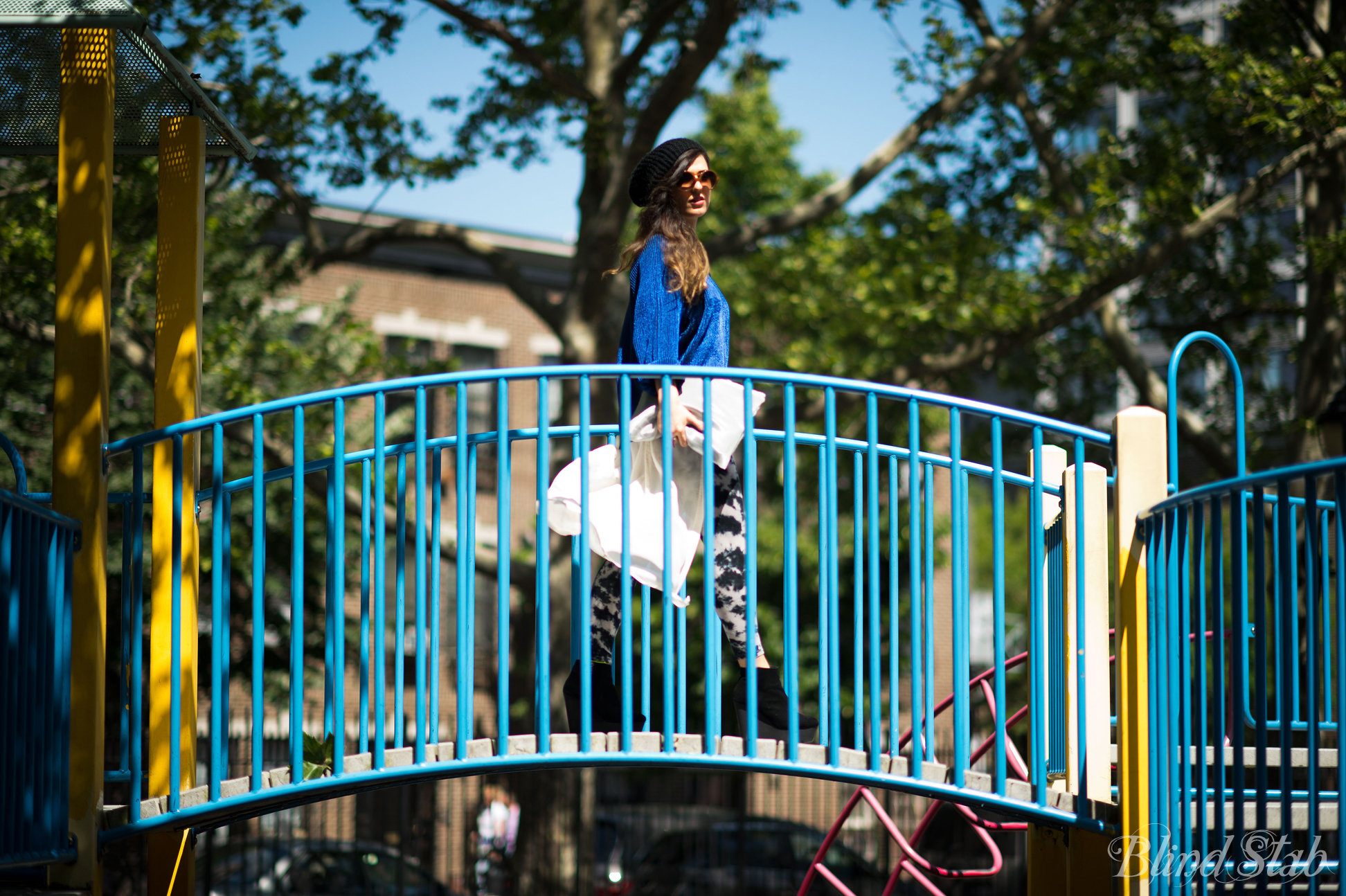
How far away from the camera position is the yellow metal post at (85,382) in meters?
4.08

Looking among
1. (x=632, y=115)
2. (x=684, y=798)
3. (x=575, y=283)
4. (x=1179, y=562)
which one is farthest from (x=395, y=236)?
(x=684, y=798)

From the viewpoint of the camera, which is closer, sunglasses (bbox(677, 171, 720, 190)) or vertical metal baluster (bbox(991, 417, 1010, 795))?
vertical metal baluster (bbox(991, 417, 1010, 795))

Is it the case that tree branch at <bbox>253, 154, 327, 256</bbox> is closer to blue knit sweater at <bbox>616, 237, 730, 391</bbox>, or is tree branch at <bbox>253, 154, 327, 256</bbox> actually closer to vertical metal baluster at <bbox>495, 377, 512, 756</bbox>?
blue knit sweater at <bbox>616, 237, 730, 391</bbox>

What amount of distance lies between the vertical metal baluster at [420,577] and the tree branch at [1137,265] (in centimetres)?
835

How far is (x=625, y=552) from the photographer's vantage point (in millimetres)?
4004

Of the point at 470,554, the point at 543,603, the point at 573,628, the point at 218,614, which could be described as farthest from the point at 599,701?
the point at 218,614

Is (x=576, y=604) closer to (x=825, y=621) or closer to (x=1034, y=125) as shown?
(x=825, y=621)

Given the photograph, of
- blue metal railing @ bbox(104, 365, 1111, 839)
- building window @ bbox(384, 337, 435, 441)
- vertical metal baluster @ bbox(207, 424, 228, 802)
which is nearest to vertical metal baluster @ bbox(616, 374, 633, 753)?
blue metal railing @ bbox(104, 365, 1111, 839)

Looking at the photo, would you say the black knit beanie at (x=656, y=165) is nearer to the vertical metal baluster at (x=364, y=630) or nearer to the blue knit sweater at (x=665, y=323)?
the blue knit sweater at (x=665, y=323)

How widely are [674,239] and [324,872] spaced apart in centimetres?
1044

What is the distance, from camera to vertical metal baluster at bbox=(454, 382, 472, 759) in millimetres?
3877

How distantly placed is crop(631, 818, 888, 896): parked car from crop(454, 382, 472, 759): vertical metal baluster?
11487 mm

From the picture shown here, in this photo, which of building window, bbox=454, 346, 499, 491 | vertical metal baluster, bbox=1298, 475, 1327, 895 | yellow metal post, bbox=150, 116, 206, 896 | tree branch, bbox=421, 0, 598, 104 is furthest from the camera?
building window, bbox=454, 346, 499, 491

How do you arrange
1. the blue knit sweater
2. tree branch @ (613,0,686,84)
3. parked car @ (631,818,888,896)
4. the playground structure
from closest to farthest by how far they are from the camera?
the playground structure, the blue knit sweater, tree branch @ (613,0,686,84), parked car @ (631,818,888,896)
